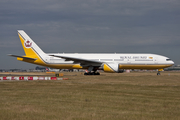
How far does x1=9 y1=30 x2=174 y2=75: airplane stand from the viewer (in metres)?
48.8

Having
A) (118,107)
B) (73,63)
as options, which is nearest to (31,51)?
(73,63)

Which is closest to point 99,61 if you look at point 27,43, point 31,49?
point 31,49

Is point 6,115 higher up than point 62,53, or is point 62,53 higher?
point 62,53

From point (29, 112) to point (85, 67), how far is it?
129 feet

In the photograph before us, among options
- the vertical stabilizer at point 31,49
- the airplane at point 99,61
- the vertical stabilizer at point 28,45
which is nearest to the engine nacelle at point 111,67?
the airplane at point 99,61

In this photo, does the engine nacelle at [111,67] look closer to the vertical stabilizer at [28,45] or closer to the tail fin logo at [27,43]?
the vertical stabilizer at [28,45]

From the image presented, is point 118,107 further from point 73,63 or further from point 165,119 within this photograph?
point 73,63

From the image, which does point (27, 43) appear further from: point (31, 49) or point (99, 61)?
point (99, 61)

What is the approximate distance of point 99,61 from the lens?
50.4m

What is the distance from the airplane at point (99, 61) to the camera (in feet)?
160

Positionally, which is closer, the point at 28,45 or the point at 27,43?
the point at 28,45

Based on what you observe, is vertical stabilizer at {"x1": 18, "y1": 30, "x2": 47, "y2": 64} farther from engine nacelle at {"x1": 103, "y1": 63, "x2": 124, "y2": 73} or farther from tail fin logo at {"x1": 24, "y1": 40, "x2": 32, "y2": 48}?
engine nacelle at {"x1": 103, "y1": 63, "x2": 124, "y2": 73}

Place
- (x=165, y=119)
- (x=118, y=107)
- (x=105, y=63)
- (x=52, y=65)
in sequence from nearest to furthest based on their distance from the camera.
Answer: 1. (x=165, y=119)
2. (x=118, y=107)
3. (x=105, y=63)
4. (x=52, y=65)

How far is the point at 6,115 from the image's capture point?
398 inches
